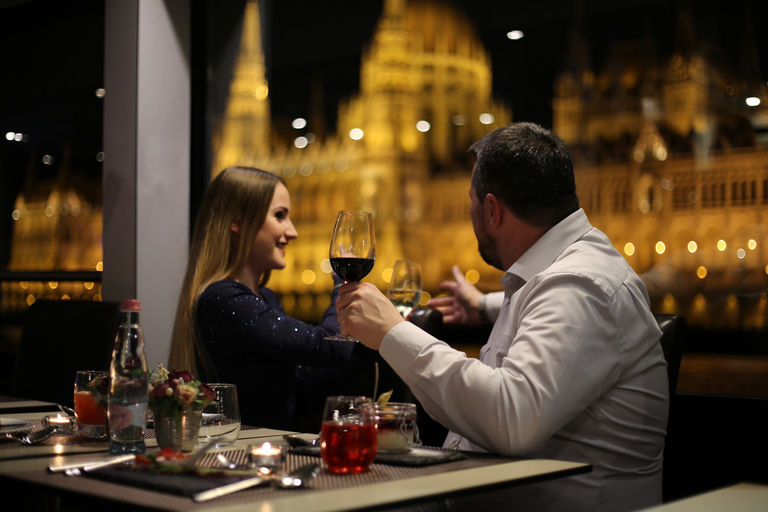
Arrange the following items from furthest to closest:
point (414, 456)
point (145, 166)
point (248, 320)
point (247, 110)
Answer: point (247, 110), point (145, 166), point (248, 320), point (414, 456)

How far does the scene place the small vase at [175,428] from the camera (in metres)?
1.37

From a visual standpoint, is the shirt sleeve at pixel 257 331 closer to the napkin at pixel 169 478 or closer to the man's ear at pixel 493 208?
the man's ear at pixel 493 208

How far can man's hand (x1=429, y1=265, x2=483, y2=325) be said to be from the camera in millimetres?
2584

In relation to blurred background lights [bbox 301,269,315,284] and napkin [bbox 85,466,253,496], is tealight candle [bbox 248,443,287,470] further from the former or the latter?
blurred background lights [bbox 301,269,315,284]

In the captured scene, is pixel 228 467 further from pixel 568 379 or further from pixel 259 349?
pixel 259 349

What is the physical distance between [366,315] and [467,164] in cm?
157

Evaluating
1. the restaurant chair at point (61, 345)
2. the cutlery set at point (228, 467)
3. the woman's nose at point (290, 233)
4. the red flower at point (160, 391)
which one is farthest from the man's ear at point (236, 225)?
the cutlery set at point (228, 467)

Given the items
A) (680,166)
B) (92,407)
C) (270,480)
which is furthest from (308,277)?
(270,480)

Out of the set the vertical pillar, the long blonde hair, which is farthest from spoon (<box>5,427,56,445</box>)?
the vertical pillar

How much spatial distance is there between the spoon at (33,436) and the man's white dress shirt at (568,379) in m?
0.69

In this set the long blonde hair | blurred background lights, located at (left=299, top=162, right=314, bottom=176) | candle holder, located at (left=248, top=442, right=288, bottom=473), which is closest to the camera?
candle holder, located at (left=248, top=442, right=288, bottom=473)

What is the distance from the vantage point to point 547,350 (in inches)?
53.8

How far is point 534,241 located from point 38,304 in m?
2.11

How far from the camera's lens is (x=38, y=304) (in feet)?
9.74
